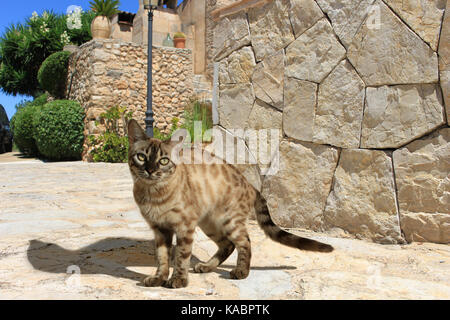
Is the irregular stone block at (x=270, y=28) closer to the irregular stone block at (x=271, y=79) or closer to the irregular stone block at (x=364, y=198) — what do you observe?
the irregular stone block at (x=271, y=79)

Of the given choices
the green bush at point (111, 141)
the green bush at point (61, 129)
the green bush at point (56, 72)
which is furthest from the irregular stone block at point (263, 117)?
the green bush at point (56, 72)

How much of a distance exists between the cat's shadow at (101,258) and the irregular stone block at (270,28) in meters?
2.21

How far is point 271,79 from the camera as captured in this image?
3967 millimetres

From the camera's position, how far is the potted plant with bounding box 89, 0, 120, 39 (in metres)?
13.2

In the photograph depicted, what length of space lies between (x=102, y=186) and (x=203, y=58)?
463 inches

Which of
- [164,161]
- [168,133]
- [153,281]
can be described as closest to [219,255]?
[153,281]

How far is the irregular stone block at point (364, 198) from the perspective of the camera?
329 cm

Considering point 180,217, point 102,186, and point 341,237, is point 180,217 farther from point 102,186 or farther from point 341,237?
point 102,186

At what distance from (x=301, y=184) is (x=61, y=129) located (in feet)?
34.4

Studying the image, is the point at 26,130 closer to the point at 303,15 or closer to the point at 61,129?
the point at 61,129

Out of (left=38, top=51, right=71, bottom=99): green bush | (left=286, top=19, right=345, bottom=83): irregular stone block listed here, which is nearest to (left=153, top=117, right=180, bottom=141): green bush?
(left=38, top=51, right=71, bottom=99): green bush

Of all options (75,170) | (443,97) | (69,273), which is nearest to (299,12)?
(443,97)

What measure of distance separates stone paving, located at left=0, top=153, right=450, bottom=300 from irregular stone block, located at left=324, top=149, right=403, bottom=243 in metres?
0.16

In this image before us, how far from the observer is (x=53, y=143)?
40.9 feet
